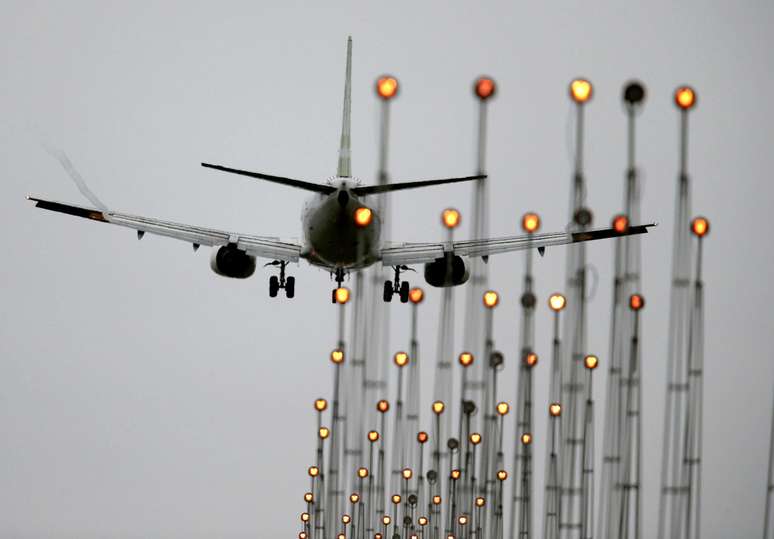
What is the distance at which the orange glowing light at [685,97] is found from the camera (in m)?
24.0

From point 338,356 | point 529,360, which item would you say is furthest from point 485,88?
point 338,356

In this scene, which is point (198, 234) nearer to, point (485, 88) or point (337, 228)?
point (337, 228)

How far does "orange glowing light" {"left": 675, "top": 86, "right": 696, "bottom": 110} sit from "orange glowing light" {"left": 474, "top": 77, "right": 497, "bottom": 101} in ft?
12.7

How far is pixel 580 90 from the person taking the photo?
2380cm

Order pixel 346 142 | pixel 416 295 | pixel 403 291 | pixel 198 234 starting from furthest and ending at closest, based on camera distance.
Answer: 1. pixel 346 142
2. pixel 403 291
3. pixel 198 234
4. pixel 416 295

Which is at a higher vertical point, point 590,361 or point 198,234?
point 198,234

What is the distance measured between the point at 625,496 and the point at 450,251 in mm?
8343

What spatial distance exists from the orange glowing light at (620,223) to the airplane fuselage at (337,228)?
3190 centimetres

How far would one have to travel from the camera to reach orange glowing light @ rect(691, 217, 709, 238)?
26734 millimetres

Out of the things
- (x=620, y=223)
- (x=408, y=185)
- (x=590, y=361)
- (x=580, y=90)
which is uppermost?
(x=408, y=185)

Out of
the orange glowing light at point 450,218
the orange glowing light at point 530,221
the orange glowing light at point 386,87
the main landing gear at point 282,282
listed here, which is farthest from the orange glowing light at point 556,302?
the main landing gear at point 282,282

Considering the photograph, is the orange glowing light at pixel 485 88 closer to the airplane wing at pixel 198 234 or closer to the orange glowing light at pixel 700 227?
the orange glowing light at pixel 700 227

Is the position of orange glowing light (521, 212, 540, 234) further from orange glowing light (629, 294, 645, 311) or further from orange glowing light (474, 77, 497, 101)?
orange glowing light (474, 77, 497, 101)

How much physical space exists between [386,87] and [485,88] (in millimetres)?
1946
